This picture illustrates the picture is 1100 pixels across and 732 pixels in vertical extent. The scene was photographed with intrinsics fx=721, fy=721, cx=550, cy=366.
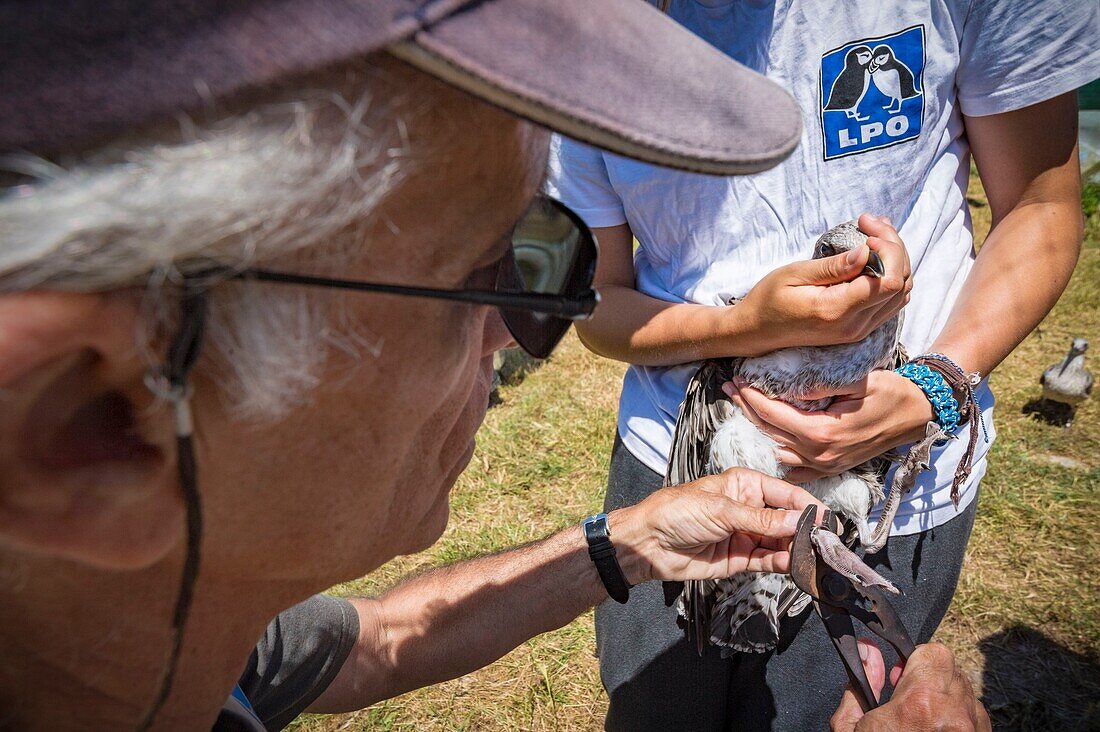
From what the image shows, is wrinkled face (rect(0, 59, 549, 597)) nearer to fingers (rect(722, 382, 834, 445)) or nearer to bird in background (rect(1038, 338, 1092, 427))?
fingers (rect(722, 382, 834, 445))

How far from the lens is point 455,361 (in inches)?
32.3

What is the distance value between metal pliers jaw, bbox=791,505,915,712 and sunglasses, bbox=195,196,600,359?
2.02 ft

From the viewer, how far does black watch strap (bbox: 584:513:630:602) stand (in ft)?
5.08

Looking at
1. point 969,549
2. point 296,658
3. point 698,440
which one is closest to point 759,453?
point 698,440

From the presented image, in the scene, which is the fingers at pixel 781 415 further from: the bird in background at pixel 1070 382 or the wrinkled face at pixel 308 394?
the bird in background at pixel 1070 382

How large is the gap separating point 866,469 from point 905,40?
978 millimetres

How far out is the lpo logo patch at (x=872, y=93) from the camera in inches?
55.8

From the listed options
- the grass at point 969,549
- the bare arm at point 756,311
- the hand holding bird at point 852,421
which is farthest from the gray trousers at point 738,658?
the grass at point 969,549

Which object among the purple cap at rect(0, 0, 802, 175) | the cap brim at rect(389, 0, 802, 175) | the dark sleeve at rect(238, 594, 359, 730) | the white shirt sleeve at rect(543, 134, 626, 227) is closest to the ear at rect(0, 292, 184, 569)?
the purple cap at rect(0, 0, 802, 175)

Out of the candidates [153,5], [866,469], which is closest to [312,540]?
[153,5]

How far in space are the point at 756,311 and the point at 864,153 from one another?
1.26 feet

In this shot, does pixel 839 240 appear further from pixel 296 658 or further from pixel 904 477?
pixel 296 658

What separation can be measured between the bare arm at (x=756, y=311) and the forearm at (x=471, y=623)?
0.43m

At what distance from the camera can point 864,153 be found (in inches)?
58.4
